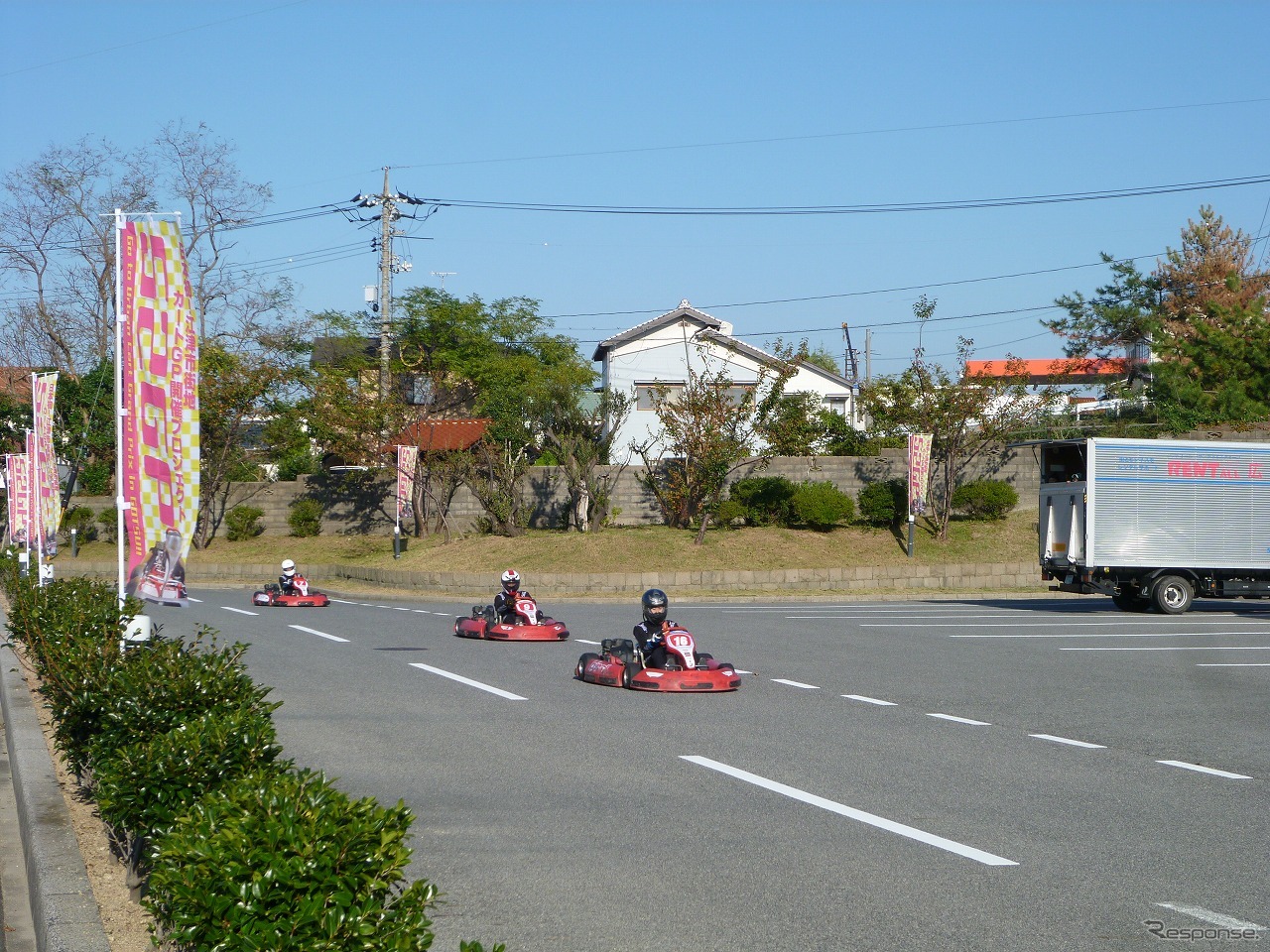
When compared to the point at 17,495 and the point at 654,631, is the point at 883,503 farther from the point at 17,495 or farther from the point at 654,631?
the point at 17,495

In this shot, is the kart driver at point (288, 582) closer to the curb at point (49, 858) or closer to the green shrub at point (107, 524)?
the curb at point (49, 858)

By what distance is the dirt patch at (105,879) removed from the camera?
186 inches

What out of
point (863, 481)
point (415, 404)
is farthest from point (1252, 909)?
point (415, 404)

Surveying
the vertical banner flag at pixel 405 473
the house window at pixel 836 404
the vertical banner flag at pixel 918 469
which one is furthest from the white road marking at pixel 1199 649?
the house window at pixel 836 404

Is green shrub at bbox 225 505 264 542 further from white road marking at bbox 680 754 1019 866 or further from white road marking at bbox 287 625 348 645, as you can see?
white road marking at bbox 680 754 1019 866

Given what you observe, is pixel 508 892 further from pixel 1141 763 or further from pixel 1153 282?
pixel 1153 282

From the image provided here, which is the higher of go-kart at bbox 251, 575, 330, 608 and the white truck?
the white truck

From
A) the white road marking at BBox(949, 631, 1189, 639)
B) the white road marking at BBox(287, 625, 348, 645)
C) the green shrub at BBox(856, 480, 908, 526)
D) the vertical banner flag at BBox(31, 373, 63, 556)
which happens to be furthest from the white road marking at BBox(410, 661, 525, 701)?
the green shrub at BBox(856, 480, 908, 526)

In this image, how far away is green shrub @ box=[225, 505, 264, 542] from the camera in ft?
126

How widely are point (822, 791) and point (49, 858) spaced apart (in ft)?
14.2

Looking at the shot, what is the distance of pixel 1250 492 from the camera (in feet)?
75.8

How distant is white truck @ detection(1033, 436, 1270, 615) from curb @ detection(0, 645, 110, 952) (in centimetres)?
1889

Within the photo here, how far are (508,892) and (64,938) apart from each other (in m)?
1.85

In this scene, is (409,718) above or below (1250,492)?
below
